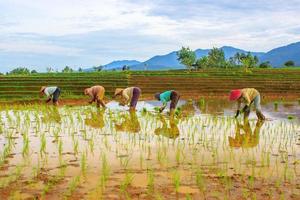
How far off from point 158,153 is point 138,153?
0.45 m

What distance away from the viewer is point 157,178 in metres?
5.34

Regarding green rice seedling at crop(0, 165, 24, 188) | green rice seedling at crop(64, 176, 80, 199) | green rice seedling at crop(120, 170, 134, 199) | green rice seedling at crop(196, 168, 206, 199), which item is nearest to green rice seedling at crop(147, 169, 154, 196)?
green rice seedling at crop(120, 170, 134, 199)

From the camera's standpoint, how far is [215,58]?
61625 mm

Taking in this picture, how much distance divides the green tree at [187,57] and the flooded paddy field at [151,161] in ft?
135

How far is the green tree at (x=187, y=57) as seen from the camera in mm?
51219

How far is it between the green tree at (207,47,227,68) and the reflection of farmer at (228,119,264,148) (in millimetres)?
49892

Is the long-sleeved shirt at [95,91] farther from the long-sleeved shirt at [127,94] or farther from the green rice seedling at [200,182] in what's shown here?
the green rice seedling at [200,182]

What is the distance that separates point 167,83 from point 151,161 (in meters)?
21.8

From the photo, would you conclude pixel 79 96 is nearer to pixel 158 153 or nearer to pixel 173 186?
pixel 158 153

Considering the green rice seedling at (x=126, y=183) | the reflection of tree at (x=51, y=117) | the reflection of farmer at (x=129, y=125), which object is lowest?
the green rice seedling at (x=126, y=183)

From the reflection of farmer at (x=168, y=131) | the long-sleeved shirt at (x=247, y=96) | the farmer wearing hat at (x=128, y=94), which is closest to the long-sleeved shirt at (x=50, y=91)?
the farmer wearing hat at (x=128, y=94)

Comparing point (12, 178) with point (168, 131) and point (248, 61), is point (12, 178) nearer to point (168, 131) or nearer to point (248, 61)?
point (168, 131)

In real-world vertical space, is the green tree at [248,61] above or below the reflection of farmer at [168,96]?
above

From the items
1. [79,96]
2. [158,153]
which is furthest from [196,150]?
[79,96]
